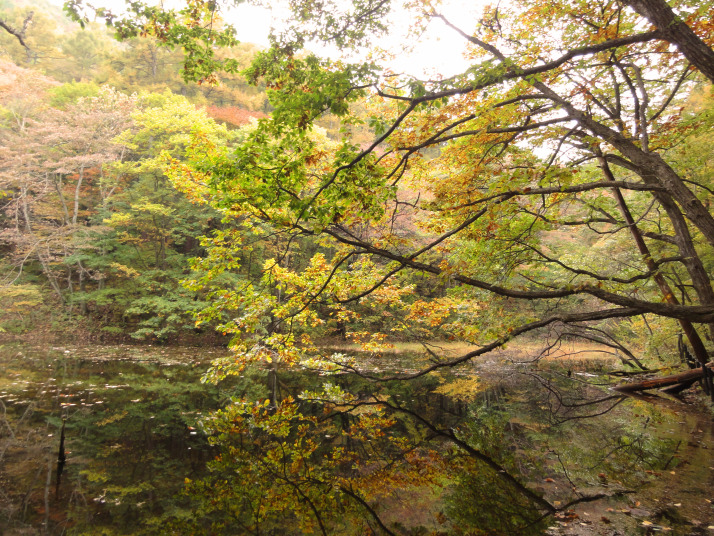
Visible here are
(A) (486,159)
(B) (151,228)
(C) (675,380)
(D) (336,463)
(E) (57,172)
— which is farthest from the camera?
Answer: (B) (151,228)

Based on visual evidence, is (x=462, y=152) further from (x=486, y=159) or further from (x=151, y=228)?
(x=151, y=228)

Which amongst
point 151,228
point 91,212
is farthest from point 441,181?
point 91,212

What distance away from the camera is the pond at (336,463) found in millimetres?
3672

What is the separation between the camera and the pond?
3.67 m

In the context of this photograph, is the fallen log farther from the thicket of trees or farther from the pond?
the thicket of trees

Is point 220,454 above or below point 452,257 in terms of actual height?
below

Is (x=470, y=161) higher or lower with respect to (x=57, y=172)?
lower

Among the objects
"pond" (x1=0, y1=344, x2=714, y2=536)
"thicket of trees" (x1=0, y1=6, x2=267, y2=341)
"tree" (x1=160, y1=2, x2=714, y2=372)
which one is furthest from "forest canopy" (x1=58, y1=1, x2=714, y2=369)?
"thicket of trees" (x1=0, y1=6, x2=267, y2=341)

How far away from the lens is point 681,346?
9.88 metres

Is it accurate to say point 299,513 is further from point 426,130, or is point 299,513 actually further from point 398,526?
point 426,130

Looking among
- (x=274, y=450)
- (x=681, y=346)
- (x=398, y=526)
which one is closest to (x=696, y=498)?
(x=398, y=526)

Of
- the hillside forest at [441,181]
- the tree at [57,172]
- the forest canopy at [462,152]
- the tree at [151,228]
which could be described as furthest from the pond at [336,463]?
the tree at [57,172]

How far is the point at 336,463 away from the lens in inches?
202

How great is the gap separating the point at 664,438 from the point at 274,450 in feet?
22.3
